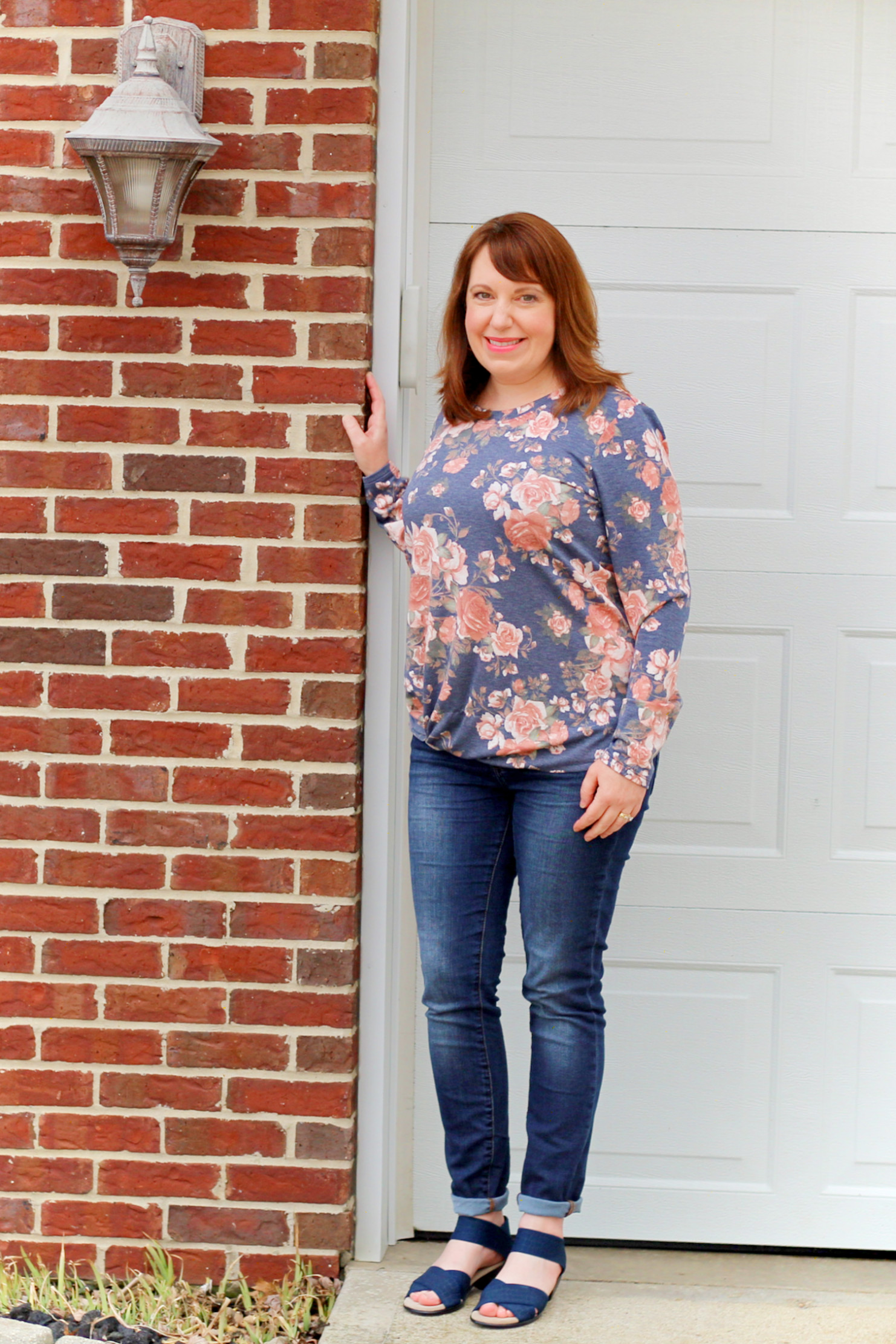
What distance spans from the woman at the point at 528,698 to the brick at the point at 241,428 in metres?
0.30

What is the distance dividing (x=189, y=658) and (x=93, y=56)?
1.11m

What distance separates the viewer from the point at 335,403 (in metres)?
2.39

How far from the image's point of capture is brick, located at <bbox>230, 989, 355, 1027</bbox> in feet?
7.97

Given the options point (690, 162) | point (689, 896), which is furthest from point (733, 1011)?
point (690, 162)

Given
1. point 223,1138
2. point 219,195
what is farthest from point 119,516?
point 223,1138

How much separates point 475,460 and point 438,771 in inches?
20.9

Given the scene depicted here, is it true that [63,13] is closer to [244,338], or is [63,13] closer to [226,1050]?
[244,338]

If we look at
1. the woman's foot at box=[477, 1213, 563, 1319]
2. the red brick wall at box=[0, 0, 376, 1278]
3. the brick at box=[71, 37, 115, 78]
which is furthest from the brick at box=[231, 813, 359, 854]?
the brick at box=[71, 37, 115, 78]

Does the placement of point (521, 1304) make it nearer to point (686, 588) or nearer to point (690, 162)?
point (686, 588)

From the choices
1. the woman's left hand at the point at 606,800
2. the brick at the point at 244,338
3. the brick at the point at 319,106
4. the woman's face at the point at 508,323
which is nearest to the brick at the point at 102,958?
the woman's left hand at the point at 606,800

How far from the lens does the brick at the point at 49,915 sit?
245 centimetres

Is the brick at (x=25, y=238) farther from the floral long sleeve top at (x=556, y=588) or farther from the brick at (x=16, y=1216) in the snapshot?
the brick at (x=16, y=1216)

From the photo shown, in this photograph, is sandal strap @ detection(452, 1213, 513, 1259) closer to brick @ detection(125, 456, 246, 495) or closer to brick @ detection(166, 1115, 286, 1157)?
brick @ detection(166, 1115, 286, 1157)

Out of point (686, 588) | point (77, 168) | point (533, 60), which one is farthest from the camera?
point (533, 60)
